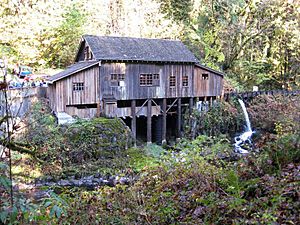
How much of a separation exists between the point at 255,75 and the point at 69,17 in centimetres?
1668

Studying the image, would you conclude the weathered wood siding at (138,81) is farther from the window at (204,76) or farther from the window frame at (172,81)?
the window at (204,76)

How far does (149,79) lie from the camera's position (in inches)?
717

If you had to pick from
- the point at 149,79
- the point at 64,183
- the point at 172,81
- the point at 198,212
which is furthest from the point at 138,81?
the point at 198,212

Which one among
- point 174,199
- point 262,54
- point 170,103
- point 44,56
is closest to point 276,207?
point 174,199

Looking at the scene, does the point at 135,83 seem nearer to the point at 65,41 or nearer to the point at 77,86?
the point at 77,86

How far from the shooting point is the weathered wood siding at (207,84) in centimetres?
2005

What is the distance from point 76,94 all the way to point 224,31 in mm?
16656

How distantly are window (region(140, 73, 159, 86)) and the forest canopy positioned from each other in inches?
386

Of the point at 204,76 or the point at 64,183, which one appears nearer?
the point at 64,183

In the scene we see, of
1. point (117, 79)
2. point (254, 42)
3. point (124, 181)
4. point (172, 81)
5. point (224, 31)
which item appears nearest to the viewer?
point (124, 181)

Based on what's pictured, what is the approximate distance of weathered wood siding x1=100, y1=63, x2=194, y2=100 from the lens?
1684 cm

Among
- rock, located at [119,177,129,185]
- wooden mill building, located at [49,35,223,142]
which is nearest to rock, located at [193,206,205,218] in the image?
rock, located at [119,177,129,185]

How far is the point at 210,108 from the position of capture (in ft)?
67.5

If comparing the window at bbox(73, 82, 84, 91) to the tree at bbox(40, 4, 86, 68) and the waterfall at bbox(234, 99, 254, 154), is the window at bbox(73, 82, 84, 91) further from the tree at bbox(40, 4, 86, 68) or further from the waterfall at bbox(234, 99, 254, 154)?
the waterfall at bbox(234, 99, 254, 154)
